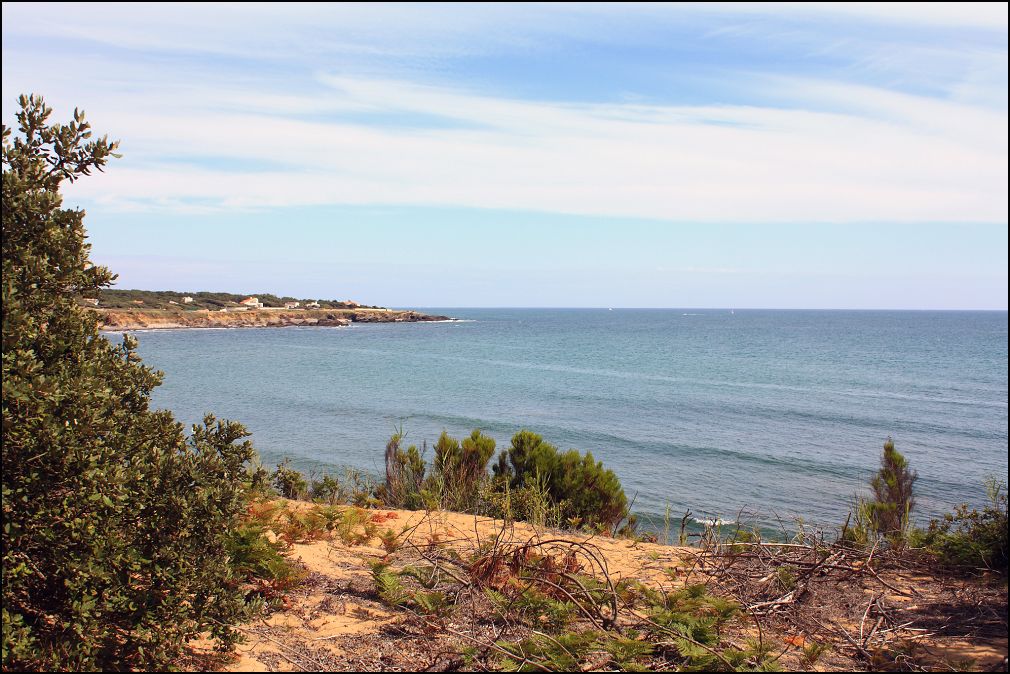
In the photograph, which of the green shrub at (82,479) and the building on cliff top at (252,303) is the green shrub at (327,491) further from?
the building on cliff top at (252,303)

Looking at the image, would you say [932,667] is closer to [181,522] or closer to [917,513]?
[181,522]

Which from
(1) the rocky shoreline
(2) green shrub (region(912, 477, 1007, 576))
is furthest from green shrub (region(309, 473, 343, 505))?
(1) the rocky shoreline

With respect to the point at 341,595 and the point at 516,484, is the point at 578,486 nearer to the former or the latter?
the point at 516,484

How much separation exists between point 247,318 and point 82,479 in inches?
3906

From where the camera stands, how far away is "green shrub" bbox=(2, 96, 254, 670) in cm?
342

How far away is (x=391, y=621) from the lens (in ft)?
16.3

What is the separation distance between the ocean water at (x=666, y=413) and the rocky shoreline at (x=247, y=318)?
104 ft

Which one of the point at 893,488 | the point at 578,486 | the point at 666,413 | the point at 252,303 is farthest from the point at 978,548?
the point at 252,303

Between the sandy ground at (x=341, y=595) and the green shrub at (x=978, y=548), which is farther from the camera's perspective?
the green shrub at (x=978, y=548)

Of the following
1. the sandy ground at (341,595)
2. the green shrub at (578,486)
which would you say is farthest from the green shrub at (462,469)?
the sandy ground at (341,595)

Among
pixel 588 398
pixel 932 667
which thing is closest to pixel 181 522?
pixel 932 667

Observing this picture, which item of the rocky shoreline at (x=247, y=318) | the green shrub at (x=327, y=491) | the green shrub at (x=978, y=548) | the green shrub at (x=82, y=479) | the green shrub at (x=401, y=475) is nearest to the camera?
the green shrub at (x=82, y=479)

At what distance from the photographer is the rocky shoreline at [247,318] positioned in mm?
82188

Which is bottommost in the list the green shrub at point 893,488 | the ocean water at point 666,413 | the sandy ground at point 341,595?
the ocean water at point 666,413
